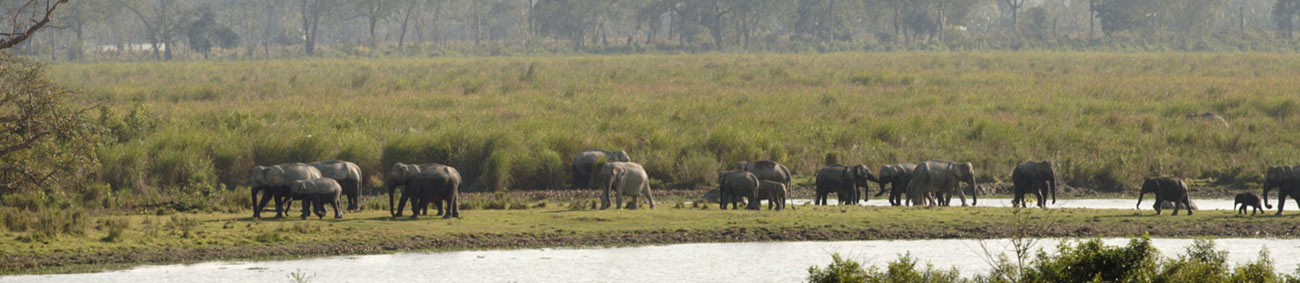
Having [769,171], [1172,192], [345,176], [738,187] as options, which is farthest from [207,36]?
[1172,192]

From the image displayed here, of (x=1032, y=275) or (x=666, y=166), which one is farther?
(x=666, y=166)

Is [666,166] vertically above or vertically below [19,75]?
below

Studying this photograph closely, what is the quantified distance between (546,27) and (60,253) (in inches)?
3874

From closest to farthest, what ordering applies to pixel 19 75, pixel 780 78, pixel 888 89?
pixel 19 75, pixel 888 89, pixel 780 78

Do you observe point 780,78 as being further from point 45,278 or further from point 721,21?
point 721,21

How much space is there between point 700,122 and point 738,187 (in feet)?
46.2

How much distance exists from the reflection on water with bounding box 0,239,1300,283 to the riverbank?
1.35 ft

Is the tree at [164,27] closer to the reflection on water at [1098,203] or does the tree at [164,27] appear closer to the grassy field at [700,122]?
the grassy field at [700,122]

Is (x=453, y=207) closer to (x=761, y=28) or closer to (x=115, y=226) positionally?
(x=115, y=226)

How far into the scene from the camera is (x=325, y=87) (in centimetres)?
4962

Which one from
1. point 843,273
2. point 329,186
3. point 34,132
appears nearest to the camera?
point 843,273

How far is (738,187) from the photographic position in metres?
22.2

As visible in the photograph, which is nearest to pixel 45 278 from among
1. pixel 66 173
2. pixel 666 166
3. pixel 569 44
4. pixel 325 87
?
pixel 66 173

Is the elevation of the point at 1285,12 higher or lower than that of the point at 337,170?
higher
